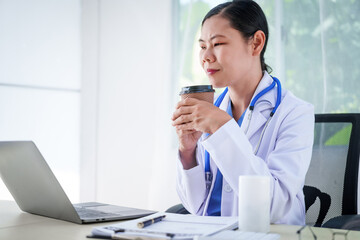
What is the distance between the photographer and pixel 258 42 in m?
1.72

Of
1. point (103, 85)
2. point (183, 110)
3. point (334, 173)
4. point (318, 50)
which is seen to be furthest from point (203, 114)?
point (103, 85)

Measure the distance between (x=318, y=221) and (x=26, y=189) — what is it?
96 cm

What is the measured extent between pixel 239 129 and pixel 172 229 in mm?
448

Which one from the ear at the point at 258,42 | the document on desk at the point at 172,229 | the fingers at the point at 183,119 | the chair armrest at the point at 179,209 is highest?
the ear at the point at 258,42

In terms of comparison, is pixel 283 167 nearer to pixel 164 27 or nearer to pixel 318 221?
pixel 318 221

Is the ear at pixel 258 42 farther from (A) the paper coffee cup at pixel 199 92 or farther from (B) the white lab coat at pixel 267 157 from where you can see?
(A) the paper coffee cup at pixel 199 92

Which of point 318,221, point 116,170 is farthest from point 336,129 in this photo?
point 116,170

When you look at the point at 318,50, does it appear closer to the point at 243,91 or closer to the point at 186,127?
the point at 243,91

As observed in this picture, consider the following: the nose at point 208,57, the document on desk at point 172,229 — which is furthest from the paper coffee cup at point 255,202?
the nose at point 208,57

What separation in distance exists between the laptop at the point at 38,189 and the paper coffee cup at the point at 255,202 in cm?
36

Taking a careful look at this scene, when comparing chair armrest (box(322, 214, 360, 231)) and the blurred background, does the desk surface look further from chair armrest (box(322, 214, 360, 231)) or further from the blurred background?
the blurred background

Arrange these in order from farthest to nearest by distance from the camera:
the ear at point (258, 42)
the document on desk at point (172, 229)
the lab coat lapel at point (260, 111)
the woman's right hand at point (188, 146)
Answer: the ear at point (258, 42), the lab coat lapel at point (260, 111), the woman's right hand at point (188, 146), the document on desk at point (172, 229)

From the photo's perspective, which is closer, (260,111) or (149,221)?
(149,221)

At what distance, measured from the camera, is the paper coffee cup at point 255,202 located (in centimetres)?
100
